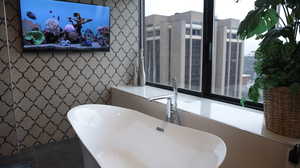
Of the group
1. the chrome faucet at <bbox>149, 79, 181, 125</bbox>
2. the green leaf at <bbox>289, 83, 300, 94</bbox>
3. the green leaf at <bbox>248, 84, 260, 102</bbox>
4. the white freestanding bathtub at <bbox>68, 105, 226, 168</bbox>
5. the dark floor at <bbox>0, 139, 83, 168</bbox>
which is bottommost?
the dark floor at <bbox>0, 139, 83, 168</bbox>

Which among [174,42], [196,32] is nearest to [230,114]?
[196,32]

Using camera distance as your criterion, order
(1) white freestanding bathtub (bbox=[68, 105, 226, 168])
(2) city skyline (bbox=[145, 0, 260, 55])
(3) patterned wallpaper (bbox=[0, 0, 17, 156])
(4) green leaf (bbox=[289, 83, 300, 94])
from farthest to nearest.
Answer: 1. (3) patterned wallpaper (bbox=[0, 0, 17, 156])
2. (2) city skyline (bbox=[145, 0, 260, 55])
3. (1) white freestanding bathtub (bbox=[68, 105, 226, 168])
4. (4) green leaf (bbox=[289, 83, 300, 94])

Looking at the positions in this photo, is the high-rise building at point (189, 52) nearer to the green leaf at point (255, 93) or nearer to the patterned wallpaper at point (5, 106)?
the green leaf at point (255, 93)

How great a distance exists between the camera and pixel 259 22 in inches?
48.3

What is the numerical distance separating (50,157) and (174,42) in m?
2.01

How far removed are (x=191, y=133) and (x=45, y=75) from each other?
6.06 feet

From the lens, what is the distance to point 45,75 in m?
2.42

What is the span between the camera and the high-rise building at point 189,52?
2.01 meters

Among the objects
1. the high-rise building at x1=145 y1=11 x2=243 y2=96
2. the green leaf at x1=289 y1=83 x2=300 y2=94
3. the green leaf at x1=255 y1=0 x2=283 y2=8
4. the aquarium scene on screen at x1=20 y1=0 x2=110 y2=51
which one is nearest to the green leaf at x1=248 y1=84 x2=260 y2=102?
the green leaf at x1=289 y1=83 x2=300 y2=94

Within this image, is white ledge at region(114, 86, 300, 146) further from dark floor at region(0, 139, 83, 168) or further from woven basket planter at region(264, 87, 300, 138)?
dark floor at region(0, 139, 83, 168)

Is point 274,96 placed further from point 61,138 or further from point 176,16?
point 61,138

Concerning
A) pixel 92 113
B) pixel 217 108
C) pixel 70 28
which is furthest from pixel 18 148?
pixel 217 108

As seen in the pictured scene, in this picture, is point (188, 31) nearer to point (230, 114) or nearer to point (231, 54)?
point (231, 54)

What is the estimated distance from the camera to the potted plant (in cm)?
114
